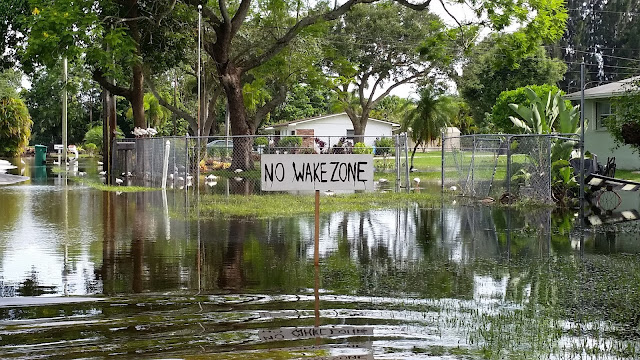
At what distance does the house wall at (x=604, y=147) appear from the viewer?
33.3 metres

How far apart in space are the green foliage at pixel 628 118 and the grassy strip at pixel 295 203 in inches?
206

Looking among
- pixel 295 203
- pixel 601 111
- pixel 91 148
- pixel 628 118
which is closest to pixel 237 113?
pixel 295 203

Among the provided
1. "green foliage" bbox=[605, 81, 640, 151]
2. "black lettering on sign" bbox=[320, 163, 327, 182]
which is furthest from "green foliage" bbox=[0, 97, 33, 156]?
"black lettering on sign" bbox=[320, 163, 327, 182]

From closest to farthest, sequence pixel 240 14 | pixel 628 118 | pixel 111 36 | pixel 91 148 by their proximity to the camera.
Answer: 1. pixel 628 118
2. pixel 111 36
3. pixel 240 14
4. pixel 91 148

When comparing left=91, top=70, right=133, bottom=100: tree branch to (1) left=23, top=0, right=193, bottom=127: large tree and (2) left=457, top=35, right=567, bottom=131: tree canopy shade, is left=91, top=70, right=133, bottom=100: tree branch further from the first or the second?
(2) left=457, top=35, right=567, bottom=131: tree canopy shade

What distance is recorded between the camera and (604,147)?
33906 mm

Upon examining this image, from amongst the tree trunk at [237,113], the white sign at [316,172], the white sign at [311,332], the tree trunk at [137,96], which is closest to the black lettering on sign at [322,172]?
the white sign at [316,172]

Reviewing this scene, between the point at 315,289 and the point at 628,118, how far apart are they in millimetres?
16168

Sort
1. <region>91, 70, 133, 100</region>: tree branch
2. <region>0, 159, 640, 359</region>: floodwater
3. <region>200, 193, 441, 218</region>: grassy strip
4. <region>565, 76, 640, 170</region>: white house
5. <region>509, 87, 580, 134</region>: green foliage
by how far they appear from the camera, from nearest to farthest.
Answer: <region>0, 159, 640, 359</region>: floodwater → <region>200, 193, 441, 218</region>: grassy strip → <region>509, 87, 580, 134</region>: green foliage → <region>91, 70, 133, 100</region>: tree branch → <region>565, 76, 640, 170</region>: white house

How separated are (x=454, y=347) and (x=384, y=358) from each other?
69 cm

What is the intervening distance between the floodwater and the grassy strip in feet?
5.41

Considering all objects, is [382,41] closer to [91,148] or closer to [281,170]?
[91,148]

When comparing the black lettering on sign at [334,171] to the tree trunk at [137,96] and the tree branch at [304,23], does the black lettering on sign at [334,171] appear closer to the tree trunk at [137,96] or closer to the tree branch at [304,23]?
the tree branch at [304,23]

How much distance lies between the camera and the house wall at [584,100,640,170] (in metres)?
33.3
